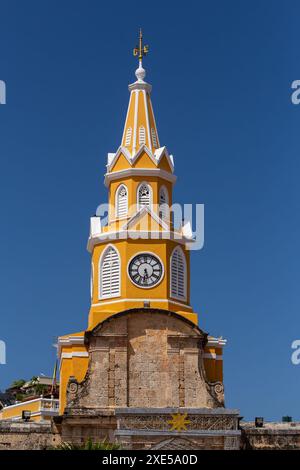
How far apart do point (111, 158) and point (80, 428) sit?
711 inches

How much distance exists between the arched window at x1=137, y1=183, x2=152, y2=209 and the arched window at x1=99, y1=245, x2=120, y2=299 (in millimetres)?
3683

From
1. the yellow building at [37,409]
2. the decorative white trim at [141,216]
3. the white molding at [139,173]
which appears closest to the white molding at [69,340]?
the decorative white trim at [141,216]

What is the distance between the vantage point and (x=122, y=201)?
65.2 m

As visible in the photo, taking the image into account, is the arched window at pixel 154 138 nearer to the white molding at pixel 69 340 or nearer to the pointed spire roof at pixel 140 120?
the pointed spire roof at pixel 140 120

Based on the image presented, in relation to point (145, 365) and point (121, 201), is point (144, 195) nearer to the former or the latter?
point (121, 201)

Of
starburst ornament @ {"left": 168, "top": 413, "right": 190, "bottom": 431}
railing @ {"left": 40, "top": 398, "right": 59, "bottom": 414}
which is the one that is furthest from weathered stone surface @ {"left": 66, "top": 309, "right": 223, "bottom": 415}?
railing @ {"left": 40, "top": 398, "right": 59, "bottom": 414}

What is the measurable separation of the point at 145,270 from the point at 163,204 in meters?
5.24

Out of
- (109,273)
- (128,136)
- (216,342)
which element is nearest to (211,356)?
(216,342)

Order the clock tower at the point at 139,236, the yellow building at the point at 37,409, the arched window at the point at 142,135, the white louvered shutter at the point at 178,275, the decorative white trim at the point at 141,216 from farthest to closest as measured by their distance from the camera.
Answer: the yellow building at the point at 37,409
the arched window at the point at 142,135
the decorative white trim at the point at 141,216
the white louvered shutter at the point at 178,275
the clock tower at the point at 139,236

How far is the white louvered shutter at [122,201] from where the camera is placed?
64.8m

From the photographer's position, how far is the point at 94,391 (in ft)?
193
